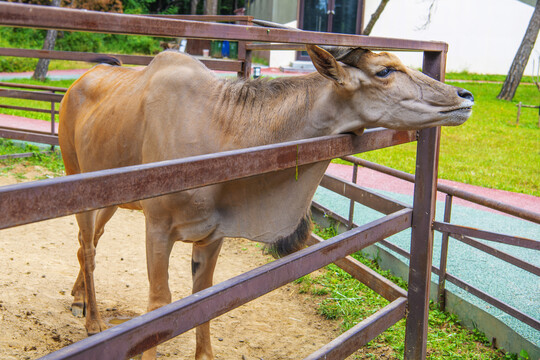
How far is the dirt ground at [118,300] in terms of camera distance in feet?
12.9

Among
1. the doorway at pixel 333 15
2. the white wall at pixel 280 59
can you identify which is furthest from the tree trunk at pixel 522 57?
the white wall at pixel 280 59

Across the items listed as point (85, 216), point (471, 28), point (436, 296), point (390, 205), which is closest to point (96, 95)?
point (85, 216)

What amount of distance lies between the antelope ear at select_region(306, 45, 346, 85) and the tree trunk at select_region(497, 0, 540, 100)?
16.4m

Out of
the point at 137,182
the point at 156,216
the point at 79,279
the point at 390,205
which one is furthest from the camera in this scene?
the point at 79,279

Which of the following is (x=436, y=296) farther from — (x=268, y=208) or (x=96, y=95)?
(x=96, y=95)

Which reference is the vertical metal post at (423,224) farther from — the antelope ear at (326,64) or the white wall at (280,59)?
the white wall at (280,59)

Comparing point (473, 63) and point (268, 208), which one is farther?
point (473, 63)

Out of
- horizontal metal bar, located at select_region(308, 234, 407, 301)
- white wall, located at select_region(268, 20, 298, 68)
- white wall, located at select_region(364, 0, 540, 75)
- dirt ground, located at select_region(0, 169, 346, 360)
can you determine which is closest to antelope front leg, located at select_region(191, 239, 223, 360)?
dirt ground, located at select_region(0, 169, 346, 360)

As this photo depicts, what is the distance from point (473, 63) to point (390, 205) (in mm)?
21162

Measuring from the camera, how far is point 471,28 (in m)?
22.1

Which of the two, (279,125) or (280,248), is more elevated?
(279,125)

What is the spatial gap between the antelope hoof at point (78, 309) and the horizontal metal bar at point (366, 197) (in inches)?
89.5

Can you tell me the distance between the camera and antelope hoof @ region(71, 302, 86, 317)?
4355 millimetres

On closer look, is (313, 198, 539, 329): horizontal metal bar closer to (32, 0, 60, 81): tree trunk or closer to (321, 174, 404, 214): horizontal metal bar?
(321, 174, 404, 214): horizontal metal bar
